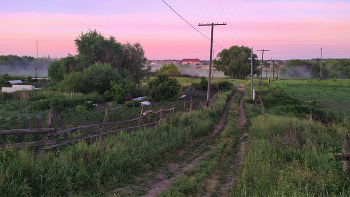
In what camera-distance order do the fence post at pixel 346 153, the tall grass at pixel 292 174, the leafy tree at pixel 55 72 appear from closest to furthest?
1. the tall grass at pixel 292 174
2. the fence post at pixel 346 153
3. the leafy tree at pixel 55 72

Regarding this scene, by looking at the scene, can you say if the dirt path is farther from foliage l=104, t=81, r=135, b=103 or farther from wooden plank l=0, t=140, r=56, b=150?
foliage l=104, t=81, r=135, b=103

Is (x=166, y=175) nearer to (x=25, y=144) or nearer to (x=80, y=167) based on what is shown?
(x=80, y=167)

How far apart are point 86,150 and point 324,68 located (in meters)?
135

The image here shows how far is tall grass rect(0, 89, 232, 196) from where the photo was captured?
448cm

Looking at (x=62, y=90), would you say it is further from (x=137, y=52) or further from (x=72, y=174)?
(x=72, y=174)

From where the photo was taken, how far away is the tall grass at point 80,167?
4.48 meters

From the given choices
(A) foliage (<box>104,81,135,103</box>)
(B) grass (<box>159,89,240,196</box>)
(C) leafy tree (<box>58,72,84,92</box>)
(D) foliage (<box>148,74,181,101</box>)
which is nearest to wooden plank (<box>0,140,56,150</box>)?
(B) grass (<box>159,89,240,196</box>)

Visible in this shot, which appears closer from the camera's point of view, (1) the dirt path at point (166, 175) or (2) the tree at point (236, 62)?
(1) the dirt path at point (166, 175)

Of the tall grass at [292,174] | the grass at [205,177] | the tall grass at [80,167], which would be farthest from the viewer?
the grass at [205,177]

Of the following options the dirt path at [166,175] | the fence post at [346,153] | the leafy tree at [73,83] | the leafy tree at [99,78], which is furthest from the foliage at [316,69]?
the fence post at [346,153]

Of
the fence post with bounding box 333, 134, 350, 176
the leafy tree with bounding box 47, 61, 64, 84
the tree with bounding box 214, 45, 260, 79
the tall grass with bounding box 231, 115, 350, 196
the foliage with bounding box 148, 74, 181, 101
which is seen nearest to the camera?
the tall grass with bounding box 231, 115, 350, 196

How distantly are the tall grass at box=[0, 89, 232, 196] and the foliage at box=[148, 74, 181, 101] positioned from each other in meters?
→ 23.5

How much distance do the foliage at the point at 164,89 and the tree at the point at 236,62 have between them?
64350 mm

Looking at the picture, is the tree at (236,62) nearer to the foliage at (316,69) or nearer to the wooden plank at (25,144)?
the foliage at (316,69)
